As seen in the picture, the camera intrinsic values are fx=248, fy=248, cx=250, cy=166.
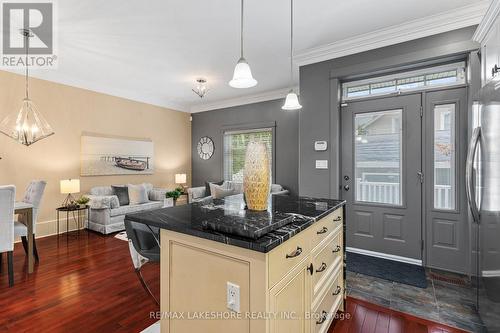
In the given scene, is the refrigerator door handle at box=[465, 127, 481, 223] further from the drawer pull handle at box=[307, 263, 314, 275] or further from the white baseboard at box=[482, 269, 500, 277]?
the drawer pull handle at box=[307, 263, 314, 275]

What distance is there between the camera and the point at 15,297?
90.7 inches

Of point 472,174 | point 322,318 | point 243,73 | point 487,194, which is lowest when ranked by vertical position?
point 322,318

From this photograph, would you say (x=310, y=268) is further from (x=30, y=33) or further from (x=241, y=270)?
(x=30, y=33)

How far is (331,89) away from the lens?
3.42m

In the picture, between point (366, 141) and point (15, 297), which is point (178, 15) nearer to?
point (366, 141)

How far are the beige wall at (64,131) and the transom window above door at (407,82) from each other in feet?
14.6

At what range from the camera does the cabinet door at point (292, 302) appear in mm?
1086

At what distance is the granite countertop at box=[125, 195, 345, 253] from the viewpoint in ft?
3.48

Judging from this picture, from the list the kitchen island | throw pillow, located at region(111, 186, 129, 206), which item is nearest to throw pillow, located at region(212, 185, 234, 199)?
throw pillow, located at region(111, 186, 129, 206)

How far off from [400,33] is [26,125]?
17.9 feet

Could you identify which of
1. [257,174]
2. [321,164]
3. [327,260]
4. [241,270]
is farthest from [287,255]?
[321,164]

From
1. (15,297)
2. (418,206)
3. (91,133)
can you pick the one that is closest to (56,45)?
(91,133)

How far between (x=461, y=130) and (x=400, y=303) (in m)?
2.00

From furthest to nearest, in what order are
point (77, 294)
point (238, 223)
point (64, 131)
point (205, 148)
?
point (205, 148), point (64, 131), point (77, 294), point (238, 223)
